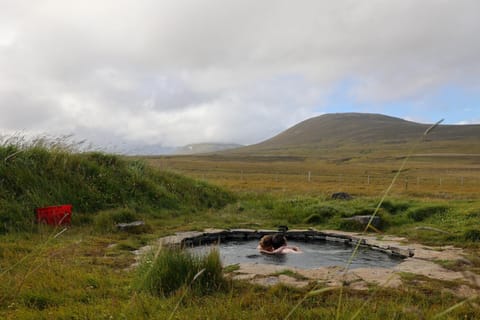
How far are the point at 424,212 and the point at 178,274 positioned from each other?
33.9 feet

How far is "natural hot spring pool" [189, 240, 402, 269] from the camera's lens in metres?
8.86

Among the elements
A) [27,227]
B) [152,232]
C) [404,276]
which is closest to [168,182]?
[152,232]

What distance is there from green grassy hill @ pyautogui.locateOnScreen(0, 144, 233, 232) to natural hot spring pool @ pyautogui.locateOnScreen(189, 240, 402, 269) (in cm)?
373

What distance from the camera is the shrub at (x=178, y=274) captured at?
4.77 meters


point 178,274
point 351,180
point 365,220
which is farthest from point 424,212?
point 351,180

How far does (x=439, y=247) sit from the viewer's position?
9.50 metres

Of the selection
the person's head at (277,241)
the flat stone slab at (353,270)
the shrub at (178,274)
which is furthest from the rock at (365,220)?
the shrub at (178,274)

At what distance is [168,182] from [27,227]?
20.5 ft

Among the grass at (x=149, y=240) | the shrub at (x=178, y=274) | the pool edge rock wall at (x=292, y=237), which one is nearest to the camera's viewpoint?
the grass at (x=149, y=240)

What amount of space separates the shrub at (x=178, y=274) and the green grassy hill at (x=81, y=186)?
19.2 ft

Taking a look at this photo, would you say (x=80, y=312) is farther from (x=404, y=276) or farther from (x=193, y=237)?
(x=193, y=237)

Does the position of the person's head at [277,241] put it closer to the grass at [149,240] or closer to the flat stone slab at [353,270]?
the flat stone slab at [353,270]

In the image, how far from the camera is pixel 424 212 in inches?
508

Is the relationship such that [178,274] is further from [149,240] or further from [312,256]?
[312,256]
